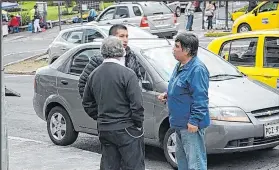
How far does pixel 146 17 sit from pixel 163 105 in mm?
17089

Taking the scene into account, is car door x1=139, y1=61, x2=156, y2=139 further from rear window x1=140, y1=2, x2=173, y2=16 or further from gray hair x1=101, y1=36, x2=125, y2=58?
rear window x1=140, y1=2, x2=173, y2=16

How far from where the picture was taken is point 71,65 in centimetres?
883

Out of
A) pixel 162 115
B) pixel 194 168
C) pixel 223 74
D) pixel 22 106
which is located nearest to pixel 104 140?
pixel 194 168

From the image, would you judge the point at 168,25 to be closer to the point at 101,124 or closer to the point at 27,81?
the point at 27,81

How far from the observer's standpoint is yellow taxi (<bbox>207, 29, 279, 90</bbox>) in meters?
9.39

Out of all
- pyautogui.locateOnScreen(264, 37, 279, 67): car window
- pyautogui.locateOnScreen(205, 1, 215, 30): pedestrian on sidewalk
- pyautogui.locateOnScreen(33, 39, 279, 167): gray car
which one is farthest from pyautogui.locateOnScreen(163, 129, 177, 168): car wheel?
pyautogui.locateOnScreen(205, 1, 215, 30): pedestrian on sidewalk

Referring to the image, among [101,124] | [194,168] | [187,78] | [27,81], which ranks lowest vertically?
[27,81]

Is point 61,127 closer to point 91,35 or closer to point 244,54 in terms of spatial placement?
point 244,54

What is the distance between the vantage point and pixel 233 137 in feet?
23.2

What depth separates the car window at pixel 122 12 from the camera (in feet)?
81.8

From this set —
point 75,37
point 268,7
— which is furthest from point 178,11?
point 75,37

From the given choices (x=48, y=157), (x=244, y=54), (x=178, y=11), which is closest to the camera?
(x=48, y=157)

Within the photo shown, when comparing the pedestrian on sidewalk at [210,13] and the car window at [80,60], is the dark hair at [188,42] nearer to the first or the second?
the car window at [80,60]

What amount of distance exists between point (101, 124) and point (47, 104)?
343cm
